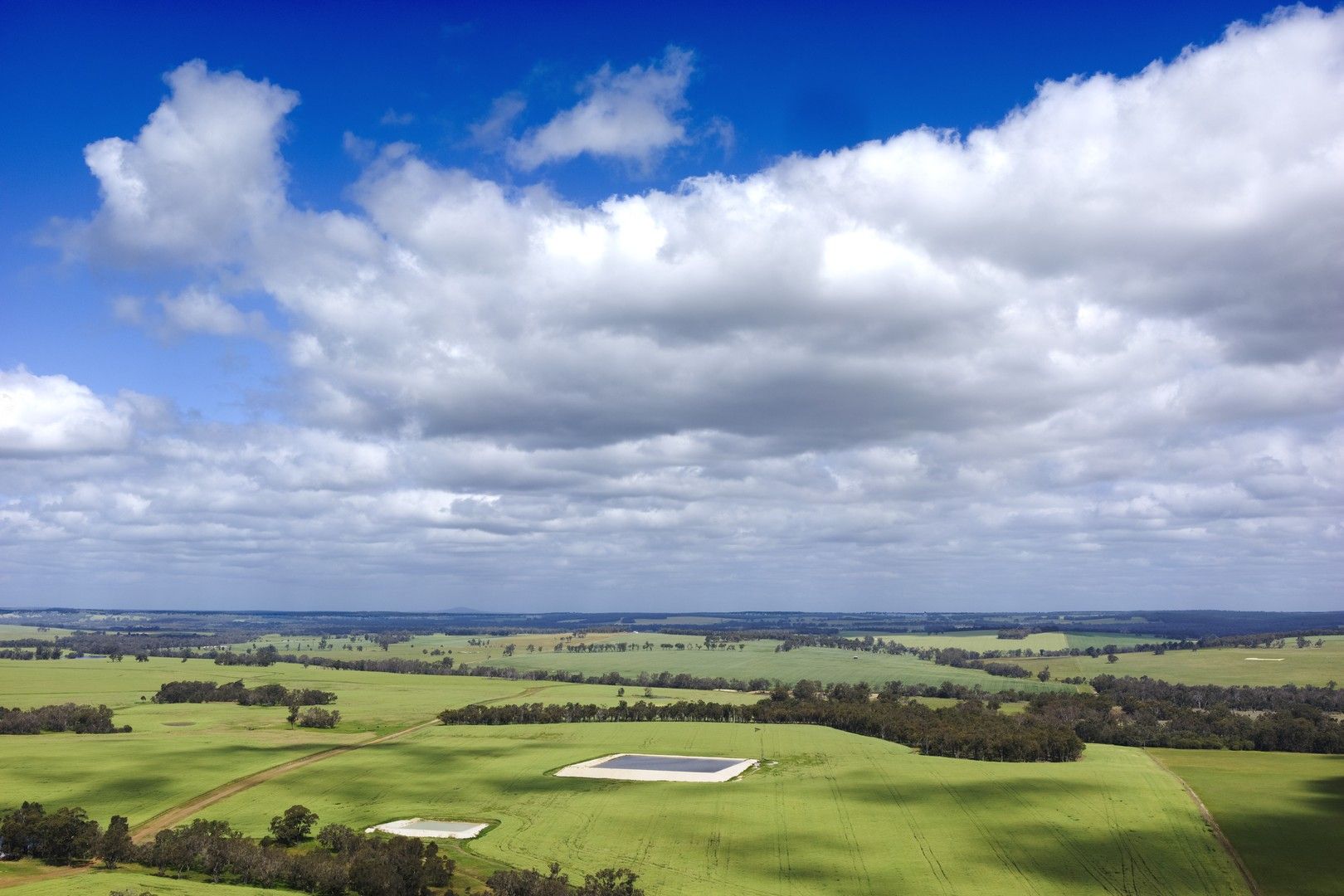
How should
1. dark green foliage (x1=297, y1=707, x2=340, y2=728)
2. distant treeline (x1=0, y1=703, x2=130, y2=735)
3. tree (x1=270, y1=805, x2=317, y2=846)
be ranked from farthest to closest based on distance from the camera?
dark green foliage (x1=297, y1=707, x2=340, y2=728) < distant treeline (x1=0, y1=703, x2=130, y2=735) < tree (x1=270, y1=805, x2=317, y2=846)

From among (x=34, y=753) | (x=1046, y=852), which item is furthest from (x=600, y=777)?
(x=34, y=753)

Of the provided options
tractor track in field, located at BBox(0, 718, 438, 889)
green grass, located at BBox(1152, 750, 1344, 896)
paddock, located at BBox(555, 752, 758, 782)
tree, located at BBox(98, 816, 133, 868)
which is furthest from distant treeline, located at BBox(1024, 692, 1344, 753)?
tree, located at BBox(98, 816, 133, 868)

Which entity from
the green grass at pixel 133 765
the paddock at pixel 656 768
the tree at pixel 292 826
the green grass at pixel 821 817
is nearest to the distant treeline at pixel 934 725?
the green grass at pixel 821 817

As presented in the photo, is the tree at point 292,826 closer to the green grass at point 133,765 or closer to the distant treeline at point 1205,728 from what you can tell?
the green grass at point 133,765

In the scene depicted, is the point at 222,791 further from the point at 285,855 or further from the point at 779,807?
the point at 779,807

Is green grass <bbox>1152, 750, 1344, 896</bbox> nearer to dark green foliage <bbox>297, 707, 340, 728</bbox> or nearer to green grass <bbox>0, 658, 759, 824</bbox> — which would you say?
green grass <bbox>0, 658, 759, 824</bbox>

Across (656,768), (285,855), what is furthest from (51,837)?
(656,768)
